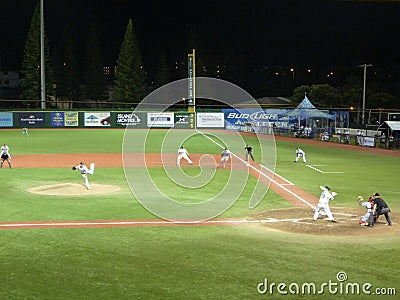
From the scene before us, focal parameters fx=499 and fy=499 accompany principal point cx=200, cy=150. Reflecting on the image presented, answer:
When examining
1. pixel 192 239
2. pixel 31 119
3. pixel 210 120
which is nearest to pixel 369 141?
pixel 210 120

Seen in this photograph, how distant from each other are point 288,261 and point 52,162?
24467 millimetres

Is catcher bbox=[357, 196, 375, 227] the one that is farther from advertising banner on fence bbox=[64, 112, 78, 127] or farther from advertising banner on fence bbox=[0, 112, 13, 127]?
advertising banner on fence bbox=[0, 112, 13, 127]

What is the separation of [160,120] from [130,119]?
14.2ft

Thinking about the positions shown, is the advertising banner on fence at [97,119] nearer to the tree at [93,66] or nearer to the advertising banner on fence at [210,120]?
the advertising banner on fence at [210,120]

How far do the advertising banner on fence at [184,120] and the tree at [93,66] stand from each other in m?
39.9

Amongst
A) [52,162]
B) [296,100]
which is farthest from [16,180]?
[296,100]

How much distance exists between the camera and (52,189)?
22578 mm

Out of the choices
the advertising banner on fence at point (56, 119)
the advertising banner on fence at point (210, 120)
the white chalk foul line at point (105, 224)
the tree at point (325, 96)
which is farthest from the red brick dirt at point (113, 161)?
the tree at point (325, 96)

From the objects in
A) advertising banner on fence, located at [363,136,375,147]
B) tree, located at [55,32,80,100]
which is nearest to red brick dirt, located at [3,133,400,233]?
advertising banner on fence, located at [363,136,375,147]

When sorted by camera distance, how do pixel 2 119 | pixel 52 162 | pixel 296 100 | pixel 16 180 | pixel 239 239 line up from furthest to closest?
pixel 296 100, pixel 2 119, pixel 52 162, pixel 16 180, pixel 239 239

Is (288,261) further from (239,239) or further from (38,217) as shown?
(38,217)

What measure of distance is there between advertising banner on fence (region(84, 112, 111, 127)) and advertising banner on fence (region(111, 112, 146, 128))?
3.24 feet

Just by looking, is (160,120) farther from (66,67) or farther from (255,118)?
(66,67)

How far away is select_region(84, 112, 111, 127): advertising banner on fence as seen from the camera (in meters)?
70.9
